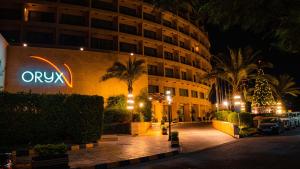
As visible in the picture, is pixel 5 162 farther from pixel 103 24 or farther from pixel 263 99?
pixel 103 24

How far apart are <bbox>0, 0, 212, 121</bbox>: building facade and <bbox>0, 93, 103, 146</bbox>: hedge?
5830 mm

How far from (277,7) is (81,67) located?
31274 mm

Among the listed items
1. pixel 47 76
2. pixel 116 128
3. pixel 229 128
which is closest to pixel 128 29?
pixel 47 76

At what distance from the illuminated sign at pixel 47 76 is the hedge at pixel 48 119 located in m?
14.8

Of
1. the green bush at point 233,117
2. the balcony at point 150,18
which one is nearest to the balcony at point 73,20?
the balcony at point 150,18

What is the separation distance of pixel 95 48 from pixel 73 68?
10.9 meters

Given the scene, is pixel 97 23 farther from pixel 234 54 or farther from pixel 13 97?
pixel 13 97

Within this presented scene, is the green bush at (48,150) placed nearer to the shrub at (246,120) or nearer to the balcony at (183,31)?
the shrub at (246,120)

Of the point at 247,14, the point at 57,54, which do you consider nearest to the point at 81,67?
the point at 57,54

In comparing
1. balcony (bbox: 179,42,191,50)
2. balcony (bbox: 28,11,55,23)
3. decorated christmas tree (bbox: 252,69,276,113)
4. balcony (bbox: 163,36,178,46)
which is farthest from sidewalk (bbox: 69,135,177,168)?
balcony (bbox: 179,42,191,50)

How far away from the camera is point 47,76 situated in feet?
109

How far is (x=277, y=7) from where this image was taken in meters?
6.83

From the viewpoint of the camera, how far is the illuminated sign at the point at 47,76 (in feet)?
106

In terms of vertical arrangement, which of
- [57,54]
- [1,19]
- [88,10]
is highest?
[88,10]
